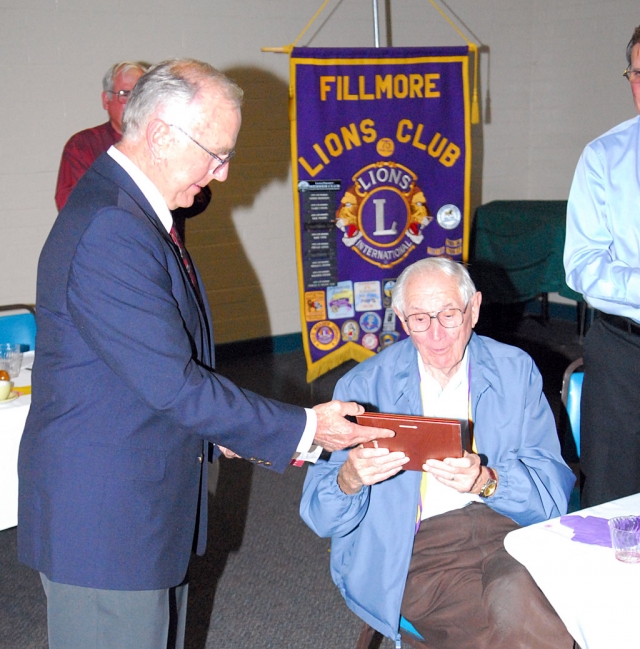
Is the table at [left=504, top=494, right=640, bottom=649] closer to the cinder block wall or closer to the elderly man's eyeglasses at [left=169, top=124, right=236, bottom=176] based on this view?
the elderly man's eyeglasses at [left=169, top=124, right=236, bottom=176]

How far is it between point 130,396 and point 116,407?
32 mm

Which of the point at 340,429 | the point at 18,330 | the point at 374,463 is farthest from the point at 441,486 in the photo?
the point at 18,330

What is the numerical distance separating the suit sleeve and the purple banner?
2.90m

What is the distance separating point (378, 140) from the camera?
14.5 ft

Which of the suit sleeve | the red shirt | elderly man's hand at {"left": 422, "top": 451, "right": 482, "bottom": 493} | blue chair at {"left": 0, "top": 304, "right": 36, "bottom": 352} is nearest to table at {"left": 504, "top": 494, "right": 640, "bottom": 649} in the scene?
elderly man's hand at {"left": 422, "top": 451, "right": 482, "bottom": 493}

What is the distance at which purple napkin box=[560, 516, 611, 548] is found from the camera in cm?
146

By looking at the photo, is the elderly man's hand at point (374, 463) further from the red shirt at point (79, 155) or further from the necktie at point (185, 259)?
the red shirt at point (79, 155)

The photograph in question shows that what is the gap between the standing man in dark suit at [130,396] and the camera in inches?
53.6

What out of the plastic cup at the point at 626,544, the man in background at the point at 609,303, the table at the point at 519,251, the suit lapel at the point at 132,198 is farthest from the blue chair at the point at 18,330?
the table at the point at 519,251

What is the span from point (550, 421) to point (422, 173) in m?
2.83

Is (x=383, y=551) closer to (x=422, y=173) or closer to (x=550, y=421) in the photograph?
(x=550, y=421)

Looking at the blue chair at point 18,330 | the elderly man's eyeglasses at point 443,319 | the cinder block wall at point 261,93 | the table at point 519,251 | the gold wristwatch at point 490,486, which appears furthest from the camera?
the table at point 519,251

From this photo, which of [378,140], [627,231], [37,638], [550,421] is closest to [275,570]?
[37,638]

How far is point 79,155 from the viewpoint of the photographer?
12.1ft
